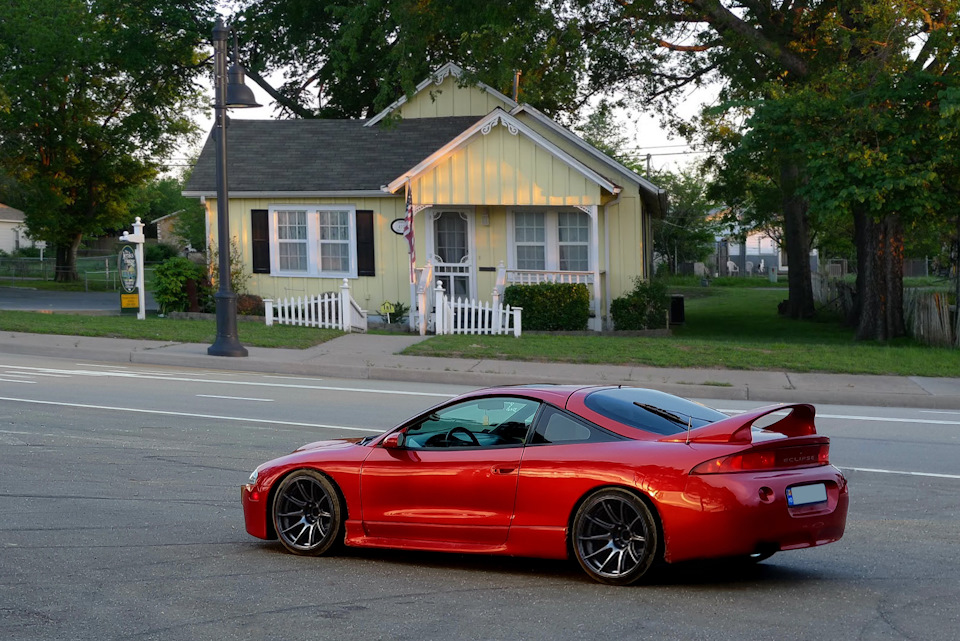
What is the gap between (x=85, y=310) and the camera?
29922 millimetres

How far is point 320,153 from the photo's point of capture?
29656 millimetres

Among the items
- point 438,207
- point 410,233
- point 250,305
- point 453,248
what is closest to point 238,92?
point 410,233

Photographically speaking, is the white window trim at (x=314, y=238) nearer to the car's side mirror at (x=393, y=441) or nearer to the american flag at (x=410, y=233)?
the american flag at (x=410, y=233)

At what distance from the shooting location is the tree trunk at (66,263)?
51594 mm

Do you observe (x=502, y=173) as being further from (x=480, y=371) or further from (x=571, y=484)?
(x=571, y=484)

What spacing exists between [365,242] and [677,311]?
9328 mm

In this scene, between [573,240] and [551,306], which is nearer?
[551,306]

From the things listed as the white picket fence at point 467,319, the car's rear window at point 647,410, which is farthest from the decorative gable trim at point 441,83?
the car's rear window at point 647,410

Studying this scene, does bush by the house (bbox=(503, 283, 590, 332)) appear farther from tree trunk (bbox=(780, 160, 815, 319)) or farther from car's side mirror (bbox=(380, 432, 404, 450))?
car's side mirror (bbox=(380, 432, 404, 450))

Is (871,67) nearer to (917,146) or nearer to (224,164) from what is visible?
(917,146)

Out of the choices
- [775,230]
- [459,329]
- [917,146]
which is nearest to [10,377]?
[459,329]

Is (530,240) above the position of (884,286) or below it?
above

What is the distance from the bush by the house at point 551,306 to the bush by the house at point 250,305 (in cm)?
652

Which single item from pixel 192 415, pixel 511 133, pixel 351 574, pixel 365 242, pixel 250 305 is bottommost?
pixel 351 574
